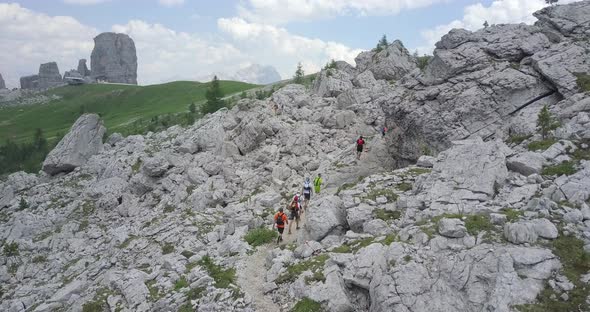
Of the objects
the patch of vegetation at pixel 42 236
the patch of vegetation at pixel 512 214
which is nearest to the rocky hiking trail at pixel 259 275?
the patch of vegetation at pixel 512 214

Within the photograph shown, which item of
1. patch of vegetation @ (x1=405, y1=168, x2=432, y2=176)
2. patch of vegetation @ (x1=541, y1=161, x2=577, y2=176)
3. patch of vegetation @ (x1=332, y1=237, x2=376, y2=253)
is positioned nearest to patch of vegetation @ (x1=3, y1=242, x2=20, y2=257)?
patch of vegetation @ (x1=332, y1=237, x2=376, y2=253)

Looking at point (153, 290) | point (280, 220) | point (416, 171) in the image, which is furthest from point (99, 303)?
point (416, 171)

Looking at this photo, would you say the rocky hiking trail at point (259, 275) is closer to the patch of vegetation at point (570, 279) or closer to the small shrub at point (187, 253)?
the small shrub at point (187, 253)

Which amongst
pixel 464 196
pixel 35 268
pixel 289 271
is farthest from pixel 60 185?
pixel 464 196

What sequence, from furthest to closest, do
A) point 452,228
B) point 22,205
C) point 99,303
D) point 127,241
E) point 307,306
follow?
point 22,205, point 127,241, point 99,303, point 452,228, point 307,306

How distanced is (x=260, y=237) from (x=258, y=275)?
16.0 ft

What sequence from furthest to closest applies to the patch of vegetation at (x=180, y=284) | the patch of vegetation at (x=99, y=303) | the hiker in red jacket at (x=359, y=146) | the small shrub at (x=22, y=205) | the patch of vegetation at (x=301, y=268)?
1. the small shrub at (x=22, y=205)
2. the hiker in red jacket at (x=359, y=146)
3. the patch of vegetation at (x=99, y=303)
4. the patch of vegetation at (x=180, y=284)
5. the patch of vegetation at (x=301, y=268)

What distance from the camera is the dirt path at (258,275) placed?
1909cm

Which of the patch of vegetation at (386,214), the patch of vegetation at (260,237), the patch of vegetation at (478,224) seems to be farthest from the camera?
the patch of vegetation at (260,237)

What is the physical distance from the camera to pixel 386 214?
22.7 meters

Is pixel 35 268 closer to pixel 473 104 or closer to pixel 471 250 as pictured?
pixel 471 250

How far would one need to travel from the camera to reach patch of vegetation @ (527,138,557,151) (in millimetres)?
22875

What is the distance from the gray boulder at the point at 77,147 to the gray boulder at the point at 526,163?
61.7m

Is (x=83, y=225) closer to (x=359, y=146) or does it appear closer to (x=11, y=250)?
(x=11, y=250)
